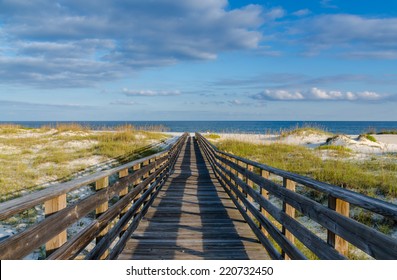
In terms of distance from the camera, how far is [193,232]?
5.51 m

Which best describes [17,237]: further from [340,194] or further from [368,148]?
[368,148]

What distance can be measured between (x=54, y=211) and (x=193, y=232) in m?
3.11

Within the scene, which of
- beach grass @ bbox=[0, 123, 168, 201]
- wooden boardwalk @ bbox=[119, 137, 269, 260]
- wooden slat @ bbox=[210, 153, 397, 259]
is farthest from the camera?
beach grass @ bbox=[0, 123, 168, 201]

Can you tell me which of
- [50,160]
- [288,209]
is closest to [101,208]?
[288,209]

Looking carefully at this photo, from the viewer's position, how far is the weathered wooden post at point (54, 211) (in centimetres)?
277

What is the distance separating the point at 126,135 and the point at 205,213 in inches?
848

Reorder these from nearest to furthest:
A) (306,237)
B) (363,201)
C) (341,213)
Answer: (363,201), (341,213), (306,237)

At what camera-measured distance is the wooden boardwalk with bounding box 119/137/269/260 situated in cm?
456

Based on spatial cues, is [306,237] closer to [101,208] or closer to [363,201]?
[363,201]

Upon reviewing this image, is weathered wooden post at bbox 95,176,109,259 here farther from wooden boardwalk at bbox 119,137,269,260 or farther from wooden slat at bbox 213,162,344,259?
wooden slat at bbox 213,162,344,259

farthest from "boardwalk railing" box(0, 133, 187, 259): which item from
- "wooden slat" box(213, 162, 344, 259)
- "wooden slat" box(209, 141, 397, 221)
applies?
"wooden slat" box(209, 141, 397, 221)

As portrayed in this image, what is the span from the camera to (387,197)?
8.82 meters

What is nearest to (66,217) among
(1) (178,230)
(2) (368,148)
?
(1) (178,230)

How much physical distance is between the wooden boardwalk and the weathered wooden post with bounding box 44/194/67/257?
1.68m
